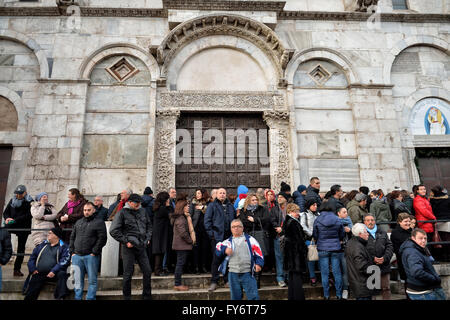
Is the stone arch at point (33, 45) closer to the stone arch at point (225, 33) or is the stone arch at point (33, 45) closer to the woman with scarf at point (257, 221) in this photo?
the stone arch at point (225, 33)

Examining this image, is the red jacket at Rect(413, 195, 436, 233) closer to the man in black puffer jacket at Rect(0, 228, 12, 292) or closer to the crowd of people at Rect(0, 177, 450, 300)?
the crowd of people at Rect(0, 177, 450, 300)

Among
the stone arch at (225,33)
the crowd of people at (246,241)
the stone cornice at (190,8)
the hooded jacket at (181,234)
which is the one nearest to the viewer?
the crowd of people at (246,241)

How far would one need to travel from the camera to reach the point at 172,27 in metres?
11.3

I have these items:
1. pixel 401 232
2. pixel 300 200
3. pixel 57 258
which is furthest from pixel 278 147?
pixel 57 258

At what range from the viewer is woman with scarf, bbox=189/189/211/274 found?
7.07m

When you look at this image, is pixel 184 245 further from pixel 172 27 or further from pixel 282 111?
pixel 172 27

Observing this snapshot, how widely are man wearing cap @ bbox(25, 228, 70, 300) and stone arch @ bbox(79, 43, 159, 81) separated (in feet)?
21.3

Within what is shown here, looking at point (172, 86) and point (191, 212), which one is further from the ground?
point (172, 86)

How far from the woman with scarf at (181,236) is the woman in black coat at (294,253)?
6.30ft

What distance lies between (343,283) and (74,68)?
1022 cm

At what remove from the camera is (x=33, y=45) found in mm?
10852

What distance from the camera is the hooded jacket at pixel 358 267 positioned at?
17.4 feet

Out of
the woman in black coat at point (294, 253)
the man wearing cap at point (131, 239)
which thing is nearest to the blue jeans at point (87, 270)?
the man wearing cap at point (131, 239)
